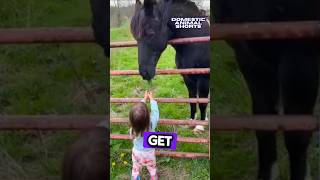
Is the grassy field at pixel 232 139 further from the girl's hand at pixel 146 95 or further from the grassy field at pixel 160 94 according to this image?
the girl's hand at pixel 146 95

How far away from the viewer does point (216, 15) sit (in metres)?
2.61

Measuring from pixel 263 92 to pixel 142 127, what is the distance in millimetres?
601

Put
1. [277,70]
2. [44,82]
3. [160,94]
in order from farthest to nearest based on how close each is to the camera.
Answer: [44,82]
[277,70]
[160,94]

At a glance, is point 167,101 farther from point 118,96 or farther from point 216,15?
point 216,15

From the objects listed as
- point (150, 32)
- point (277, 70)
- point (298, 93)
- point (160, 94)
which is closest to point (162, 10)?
point (150, 32)

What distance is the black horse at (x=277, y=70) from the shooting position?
2.62 m

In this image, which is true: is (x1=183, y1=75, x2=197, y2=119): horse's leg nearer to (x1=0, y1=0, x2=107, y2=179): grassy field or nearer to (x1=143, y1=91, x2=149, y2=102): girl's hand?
(x1=143, y1=91, x2=149, y2=102): girl's hand

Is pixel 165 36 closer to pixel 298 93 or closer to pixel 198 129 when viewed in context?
pixel 198 129

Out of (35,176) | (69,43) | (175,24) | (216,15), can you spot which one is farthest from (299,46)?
(35,176)

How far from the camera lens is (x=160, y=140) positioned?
2.54 metres

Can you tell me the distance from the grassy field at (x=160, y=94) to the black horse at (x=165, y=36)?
1.2 inches

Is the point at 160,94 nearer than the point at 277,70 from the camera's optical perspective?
Yes

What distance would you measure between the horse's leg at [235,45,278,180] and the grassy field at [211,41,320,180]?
0.03 m

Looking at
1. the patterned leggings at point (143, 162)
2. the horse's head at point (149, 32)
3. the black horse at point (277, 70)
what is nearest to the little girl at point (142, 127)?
the patterned leggings at point (143, 162)
